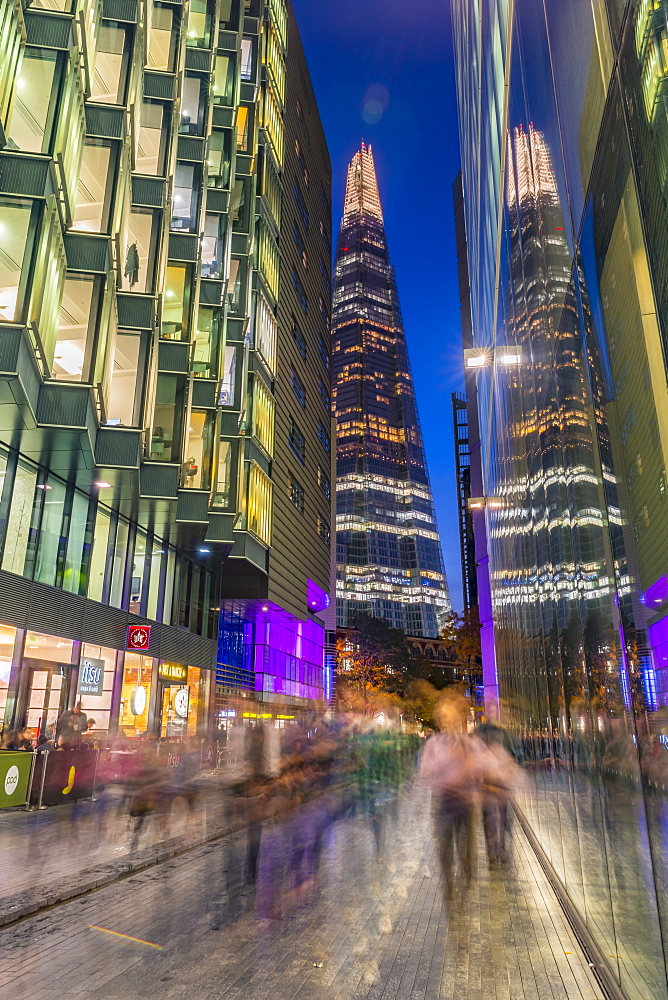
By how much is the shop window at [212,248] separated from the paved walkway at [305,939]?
2103 centimetres

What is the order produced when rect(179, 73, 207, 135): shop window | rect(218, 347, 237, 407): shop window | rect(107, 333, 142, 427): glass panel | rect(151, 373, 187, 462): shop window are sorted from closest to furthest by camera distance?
rect(107, 333, 142, 427): glass panel < rect(151, 373, 187, 462): shop window < rect(179, 73, 207, 135): shop window < rect(218, 347, 237, 407): shop window

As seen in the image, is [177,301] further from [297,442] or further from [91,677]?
[297,442]

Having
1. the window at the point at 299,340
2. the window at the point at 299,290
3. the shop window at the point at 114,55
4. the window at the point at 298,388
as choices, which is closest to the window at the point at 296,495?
the window at the point at 298,388

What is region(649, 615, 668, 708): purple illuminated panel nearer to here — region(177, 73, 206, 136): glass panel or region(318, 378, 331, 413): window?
region(177, 73, 206, 136): glass panel

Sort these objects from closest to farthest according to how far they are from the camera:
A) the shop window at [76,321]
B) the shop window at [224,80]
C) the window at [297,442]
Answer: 1. the shop window at [76,321]
2. the shop window at [224,80]
3. the window at [297,442]

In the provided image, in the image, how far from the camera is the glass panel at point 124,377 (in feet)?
62.6

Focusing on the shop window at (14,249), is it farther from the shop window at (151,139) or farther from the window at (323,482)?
the window at (323,482)

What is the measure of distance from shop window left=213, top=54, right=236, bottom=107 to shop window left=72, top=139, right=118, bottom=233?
1220 centimetres

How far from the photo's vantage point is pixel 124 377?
63.4 ft

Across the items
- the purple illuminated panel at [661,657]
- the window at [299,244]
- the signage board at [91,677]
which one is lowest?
the purple illuminated panel at [661,657]

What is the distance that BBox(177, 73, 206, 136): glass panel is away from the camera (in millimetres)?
24422

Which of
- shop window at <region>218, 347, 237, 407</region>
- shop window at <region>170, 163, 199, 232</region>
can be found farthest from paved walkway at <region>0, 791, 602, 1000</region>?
shop window at <region>170, 163, 199, 232</region>

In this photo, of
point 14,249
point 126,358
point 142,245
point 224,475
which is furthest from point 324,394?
point 14,249

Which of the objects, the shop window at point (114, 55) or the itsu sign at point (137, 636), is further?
the itsu sign at point (137, 636)
